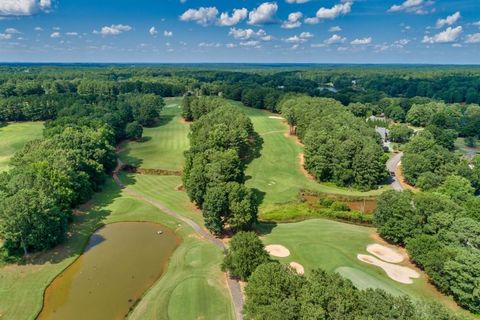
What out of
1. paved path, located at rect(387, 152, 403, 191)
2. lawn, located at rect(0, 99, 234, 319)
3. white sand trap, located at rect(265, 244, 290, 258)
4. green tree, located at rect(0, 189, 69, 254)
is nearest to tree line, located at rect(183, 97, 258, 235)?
lawn, located at rect(0, 99, 234, 319)

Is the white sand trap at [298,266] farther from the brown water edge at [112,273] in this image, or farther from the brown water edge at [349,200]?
the brown water edge at [349,200]

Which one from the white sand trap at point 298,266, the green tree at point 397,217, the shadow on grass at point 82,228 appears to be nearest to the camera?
the white sand trap at point 298,266

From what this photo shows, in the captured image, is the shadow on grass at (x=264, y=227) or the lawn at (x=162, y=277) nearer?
the lawn at (x=162, y=277)

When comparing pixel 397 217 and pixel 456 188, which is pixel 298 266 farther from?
pixel 456 188

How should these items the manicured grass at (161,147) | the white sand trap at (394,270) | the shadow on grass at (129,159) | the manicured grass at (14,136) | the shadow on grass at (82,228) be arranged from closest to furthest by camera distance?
the white sand trap at (394,270) → the shadow on grass at (82,228) → the shadow on grass at (129,159) → the manicured grass at (161,147) → the manicured grass at (14,136)

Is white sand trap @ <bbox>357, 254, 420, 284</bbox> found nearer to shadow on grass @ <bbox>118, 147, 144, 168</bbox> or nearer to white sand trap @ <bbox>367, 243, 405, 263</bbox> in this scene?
white sand trap @ <bbox>367, 243, 405, 263</bbox>

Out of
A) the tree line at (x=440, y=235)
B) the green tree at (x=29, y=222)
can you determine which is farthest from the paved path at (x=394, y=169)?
the green tree at (x=29, y=222)
